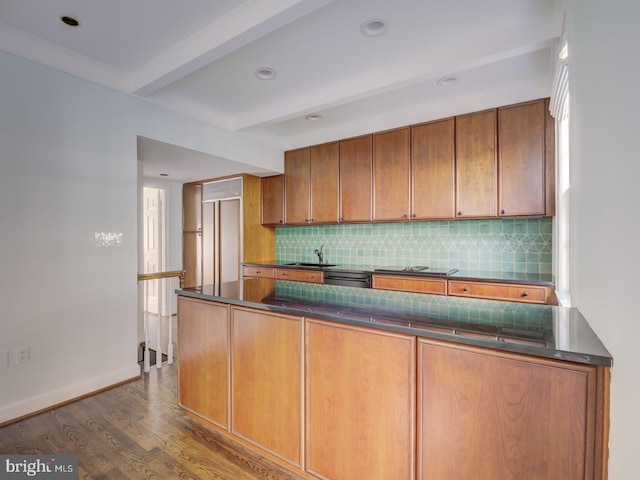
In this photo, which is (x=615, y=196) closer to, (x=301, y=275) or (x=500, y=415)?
(x=500, y=415)

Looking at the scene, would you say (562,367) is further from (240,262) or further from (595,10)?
(240,262)

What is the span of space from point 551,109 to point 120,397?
4.18m

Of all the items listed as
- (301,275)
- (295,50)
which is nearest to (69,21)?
(295,50)

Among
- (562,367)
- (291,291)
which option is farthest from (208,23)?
(562,367)

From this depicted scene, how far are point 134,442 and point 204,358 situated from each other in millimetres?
636

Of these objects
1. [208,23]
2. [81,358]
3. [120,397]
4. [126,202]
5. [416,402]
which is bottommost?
[120,397]

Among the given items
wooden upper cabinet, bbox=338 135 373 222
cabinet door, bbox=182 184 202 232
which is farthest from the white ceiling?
cabinet door, bbox=182 184 202 232

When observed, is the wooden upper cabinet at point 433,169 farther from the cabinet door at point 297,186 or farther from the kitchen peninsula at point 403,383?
the kitchen peninsula at point 403,383

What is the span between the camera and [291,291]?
200 cm

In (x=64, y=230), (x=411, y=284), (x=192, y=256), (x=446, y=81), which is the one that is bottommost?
(x=411, y=284)

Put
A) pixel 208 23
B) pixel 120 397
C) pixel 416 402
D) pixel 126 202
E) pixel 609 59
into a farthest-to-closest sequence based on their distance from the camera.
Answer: pixel 126 202
pixel 120 397
pixel 208 23
pixel 416 402
pixel 609 59

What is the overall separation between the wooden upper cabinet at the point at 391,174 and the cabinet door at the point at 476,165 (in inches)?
21.0

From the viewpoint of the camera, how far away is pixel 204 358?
202 centimetres

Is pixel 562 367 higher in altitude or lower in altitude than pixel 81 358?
higher
